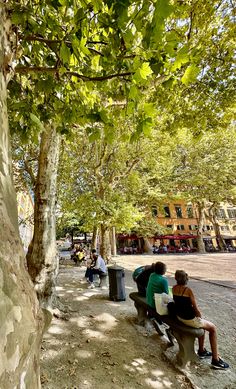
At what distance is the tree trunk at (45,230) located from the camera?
5.32m

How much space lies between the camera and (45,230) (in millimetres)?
5574

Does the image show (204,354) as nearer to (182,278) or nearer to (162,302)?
(162,302)

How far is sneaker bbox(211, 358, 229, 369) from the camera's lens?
11.3 feet

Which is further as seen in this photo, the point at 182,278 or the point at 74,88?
the point at 182,278

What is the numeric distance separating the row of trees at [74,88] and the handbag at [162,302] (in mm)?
2091

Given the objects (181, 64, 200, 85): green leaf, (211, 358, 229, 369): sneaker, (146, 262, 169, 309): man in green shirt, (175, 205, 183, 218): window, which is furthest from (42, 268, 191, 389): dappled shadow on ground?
(175, 205, 183, 218): window

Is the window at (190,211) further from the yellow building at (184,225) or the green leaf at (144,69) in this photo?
the green leaf at (144,69)

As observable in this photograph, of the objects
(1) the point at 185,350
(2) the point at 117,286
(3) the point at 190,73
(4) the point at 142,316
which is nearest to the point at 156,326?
(4) the point at 142,316

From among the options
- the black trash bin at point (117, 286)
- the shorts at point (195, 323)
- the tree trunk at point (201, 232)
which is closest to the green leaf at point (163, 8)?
the shorts at point (195, 323)

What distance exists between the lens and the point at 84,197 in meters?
13.8

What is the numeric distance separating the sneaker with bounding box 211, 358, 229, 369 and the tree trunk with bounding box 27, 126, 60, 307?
3645mm

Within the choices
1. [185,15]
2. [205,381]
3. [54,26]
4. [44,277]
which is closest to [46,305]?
[44,277]

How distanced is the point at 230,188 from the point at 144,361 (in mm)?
28284

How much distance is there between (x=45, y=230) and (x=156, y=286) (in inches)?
118
